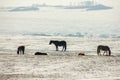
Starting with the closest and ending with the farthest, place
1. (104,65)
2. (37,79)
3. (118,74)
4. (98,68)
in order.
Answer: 1. (37,79)
2. (118,74)
3. (98,68)
4. (104,65)

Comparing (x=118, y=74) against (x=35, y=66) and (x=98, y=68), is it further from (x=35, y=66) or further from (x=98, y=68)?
(x=35, y=66)

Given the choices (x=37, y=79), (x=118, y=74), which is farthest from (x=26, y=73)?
(x=118, y=74)

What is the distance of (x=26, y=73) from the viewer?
22375mm

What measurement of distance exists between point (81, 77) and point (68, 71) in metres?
2.65

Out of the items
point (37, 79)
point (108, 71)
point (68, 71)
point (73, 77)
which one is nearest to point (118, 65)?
point (108, 71)

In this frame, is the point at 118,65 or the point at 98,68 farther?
the point at 118,65

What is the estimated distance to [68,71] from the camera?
23344 millimetres

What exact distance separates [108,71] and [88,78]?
344 cm

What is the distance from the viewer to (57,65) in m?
26.4

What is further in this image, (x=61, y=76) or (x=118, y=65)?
(x=118, y=65)

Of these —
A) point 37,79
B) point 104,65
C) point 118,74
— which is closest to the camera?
point 37,79

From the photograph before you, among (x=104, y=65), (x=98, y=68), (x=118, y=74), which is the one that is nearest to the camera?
(x=118, y=74)

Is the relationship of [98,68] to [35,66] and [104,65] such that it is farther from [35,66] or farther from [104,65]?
[35,66]

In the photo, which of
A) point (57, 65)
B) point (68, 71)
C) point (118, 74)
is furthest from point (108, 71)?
point (57, 65)
